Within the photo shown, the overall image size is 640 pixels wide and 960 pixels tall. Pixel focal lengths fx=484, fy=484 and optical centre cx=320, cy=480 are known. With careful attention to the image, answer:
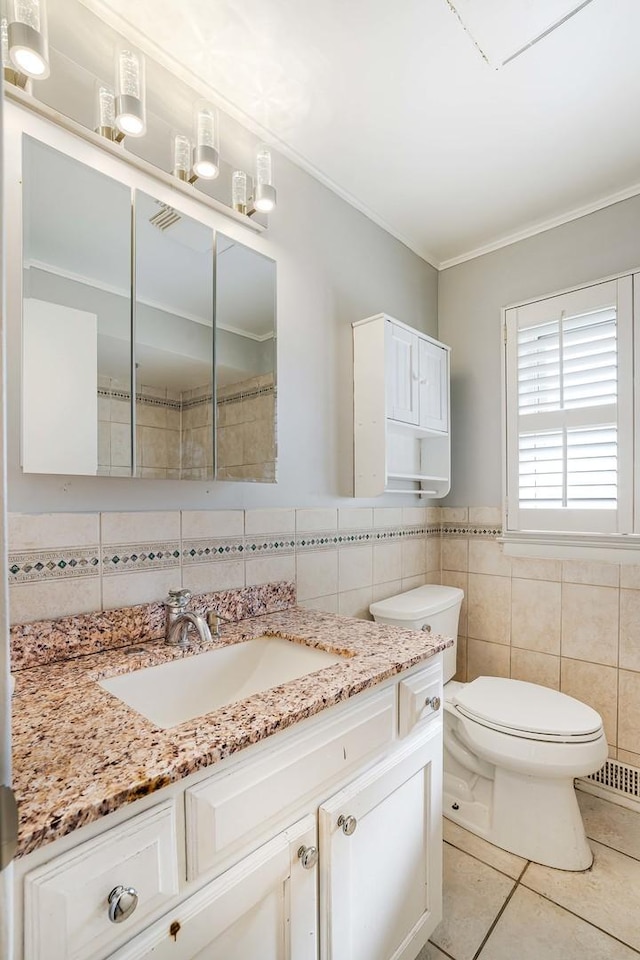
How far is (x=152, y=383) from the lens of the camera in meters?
1.27

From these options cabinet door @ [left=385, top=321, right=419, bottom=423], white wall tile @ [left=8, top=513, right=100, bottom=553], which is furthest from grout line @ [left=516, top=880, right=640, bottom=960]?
cabinet door @ [left=385, top=321, right=419, bottom=423]

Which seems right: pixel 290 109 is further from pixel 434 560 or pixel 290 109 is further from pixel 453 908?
pixel 453 908

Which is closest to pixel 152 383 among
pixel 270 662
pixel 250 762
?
pixel 270 662

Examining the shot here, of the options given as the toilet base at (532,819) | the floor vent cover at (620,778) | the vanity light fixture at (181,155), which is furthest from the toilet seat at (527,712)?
the vanity light fixture at (181,155)

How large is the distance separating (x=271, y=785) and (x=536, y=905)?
3.92ft

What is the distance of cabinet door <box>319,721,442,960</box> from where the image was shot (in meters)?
0.94

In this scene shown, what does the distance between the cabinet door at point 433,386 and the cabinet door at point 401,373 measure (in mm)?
49

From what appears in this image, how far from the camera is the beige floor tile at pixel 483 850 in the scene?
1.58 m

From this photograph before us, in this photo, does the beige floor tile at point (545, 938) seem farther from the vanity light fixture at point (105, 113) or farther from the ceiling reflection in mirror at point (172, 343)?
the vanity light fixture at point (105, 113)

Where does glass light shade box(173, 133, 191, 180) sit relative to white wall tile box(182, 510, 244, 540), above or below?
above

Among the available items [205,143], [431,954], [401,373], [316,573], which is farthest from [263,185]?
[431,954]

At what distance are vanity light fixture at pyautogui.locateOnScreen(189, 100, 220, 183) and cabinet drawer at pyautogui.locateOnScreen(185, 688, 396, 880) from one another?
4.71 feet

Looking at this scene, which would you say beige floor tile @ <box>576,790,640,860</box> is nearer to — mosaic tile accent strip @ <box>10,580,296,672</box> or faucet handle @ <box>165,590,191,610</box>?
mosaic tile accent strip @ <box>10,580,296,672</box>

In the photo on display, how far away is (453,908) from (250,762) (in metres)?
1.13
